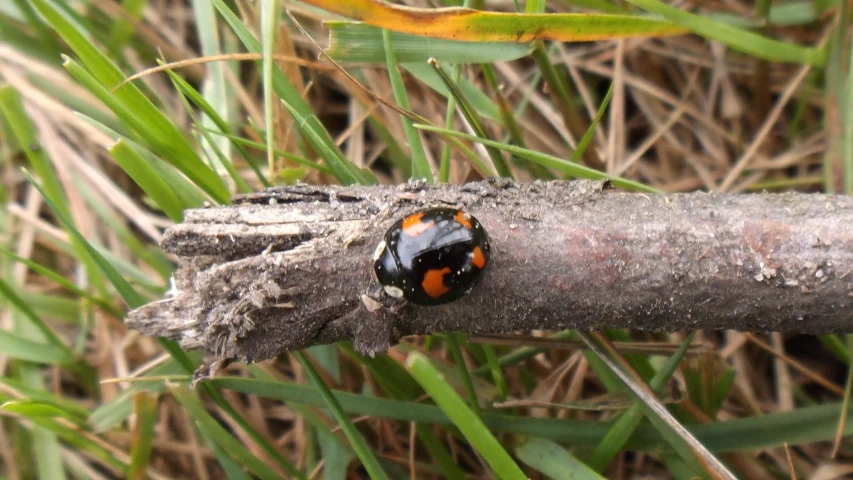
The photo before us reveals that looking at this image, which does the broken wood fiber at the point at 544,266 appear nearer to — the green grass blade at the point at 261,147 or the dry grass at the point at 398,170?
the green grass blade at the point at 261,147

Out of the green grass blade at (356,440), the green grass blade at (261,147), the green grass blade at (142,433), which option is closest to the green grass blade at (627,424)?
the green grass blade at (356,440)

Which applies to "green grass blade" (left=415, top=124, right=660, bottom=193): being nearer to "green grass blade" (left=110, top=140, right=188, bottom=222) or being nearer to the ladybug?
the ladybug

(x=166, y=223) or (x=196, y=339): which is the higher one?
(x=166, y=223)

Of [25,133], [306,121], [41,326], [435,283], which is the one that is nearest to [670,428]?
[435,283]

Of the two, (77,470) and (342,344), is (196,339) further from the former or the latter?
(77,470)

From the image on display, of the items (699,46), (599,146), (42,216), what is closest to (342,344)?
(599,146)

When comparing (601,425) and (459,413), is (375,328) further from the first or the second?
(601,425)

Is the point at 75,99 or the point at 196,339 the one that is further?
the point at 75,99
